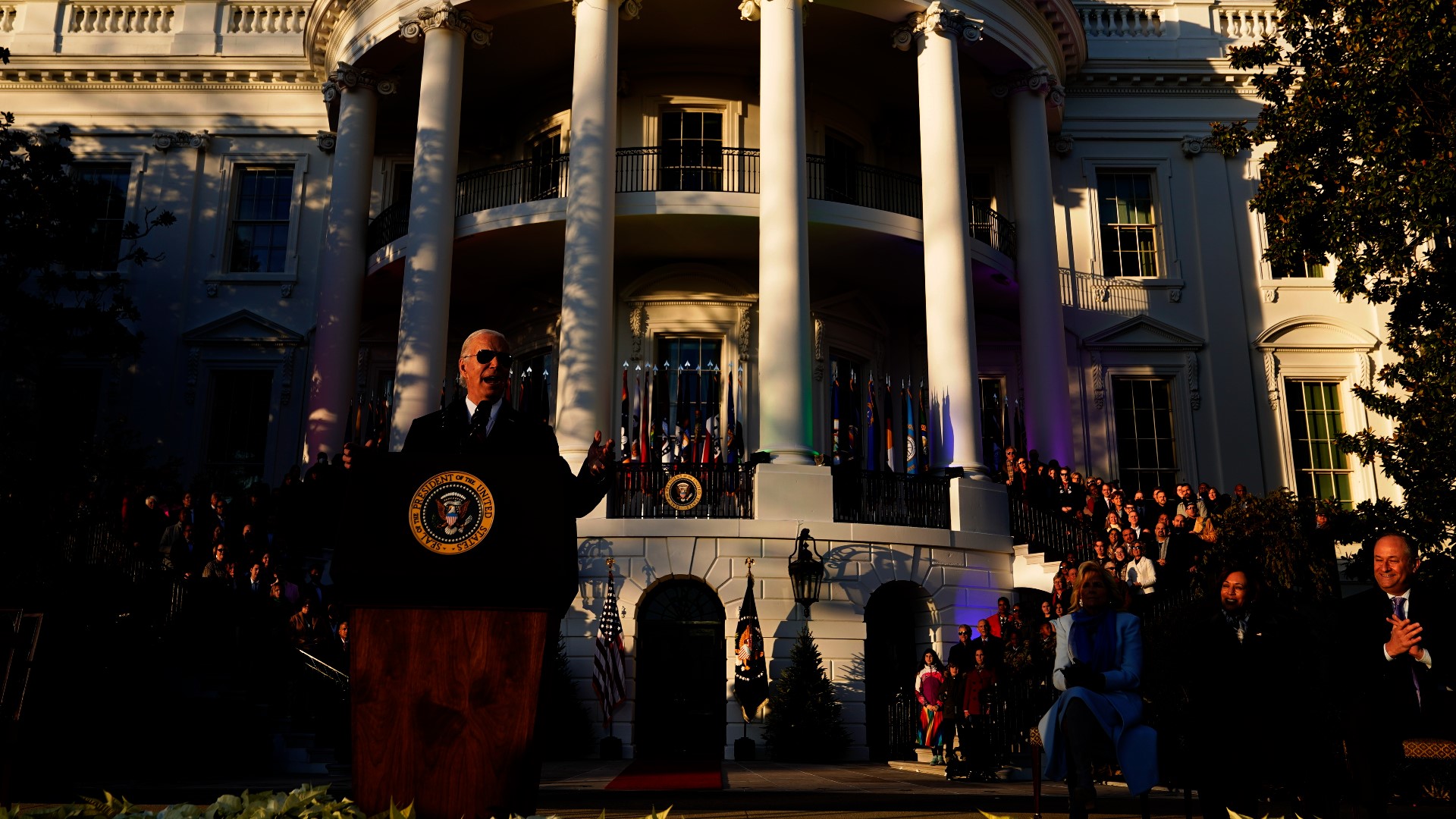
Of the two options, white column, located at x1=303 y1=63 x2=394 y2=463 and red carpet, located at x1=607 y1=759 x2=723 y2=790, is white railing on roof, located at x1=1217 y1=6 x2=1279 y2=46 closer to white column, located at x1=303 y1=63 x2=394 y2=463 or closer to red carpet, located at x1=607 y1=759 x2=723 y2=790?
white column, located at x1=303 y1=63 x2=394 y2=463

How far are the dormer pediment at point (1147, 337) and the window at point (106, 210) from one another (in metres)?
20.7

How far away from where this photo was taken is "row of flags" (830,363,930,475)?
1906 centimetres

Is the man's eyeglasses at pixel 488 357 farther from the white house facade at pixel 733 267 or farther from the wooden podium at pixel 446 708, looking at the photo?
the white house facade at pixel 733 267

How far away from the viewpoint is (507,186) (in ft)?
75.8

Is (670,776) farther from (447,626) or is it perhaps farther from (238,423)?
(238,423)

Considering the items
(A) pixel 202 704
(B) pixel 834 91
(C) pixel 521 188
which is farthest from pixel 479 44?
(A) pixel 202 704

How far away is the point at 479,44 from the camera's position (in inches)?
797

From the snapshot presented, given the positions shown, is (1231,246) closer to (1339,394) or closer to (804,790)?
(1339,394)

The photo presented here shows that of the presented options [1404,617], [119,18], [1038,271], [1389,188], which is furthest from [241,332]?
[1404,617]

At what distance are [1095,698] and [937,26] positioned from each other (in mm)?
16478

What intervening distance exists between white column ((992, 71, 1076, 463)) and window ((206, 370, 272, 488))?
602 inches

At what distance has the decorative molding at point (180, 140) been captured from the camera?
2473cm

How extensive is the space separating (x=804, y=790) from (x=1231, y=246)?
63.2 ft

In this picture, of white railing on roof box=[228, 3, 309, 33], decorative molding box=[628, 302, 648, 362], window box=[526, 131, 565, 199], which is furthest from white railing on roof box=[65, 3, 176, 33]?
decorative molding box=[628, 302, 648, 362]
